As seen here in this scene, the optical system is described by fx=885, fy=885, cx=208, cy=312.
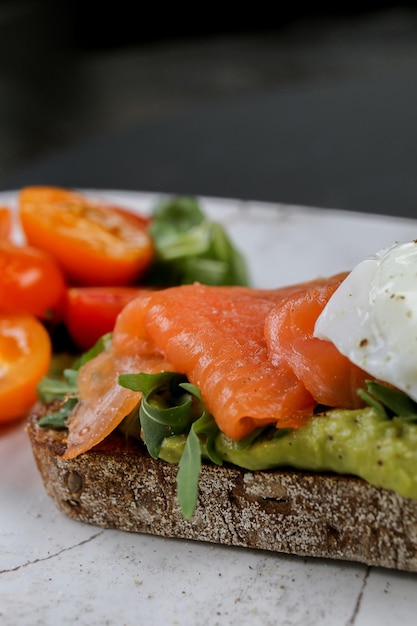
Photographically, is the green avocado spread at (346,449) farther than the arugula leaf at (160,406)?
No

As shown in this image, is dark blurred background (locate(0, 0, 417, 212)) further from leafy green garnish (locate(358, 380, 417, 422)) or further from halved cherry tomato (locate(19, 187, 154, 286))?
leafy green garnish (locate(358, 380, 417, 422))

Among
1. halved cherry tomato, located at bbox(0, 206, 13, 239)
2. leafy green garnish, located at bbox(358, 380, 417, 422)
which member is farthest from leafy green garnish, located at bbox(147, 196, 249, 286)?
leafy green garnish, located at bbox(358, 380, 417, 422)

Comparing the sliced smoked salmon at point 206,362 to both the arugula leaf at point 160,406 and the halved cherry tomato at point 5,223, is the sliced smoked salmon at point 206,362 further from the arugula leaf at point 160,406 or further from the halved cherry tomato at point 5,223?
the halved cherry tomato at point 5,223

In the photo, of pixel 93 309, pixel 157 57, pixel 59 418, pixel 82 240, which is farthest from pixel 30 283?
pixel 157 57

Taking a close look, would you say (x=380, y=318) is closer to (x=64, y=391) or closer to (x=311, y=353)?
(x=311, y=353)

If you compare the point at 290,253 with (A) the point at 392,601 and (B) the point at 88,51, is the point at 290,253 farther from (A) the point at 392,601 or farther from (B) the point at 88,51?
(B) the point at 88,51

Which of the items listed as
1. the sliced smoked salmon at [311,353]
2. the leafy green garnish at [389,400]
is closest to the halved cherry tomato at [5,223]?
the sliced smoked salmon at [311,353]
